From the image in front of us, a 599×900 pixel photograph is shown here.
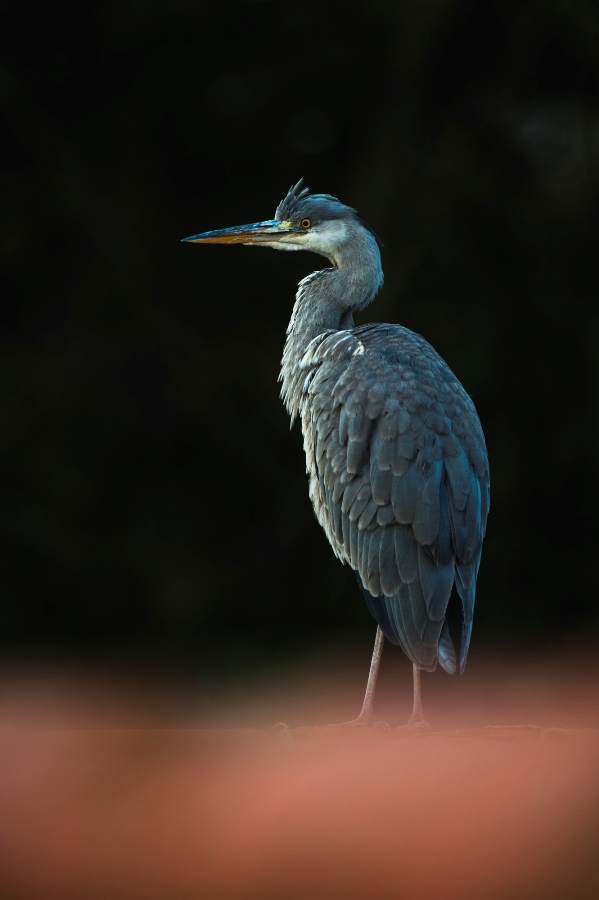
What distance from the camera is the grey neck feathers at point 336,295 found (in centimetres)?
295

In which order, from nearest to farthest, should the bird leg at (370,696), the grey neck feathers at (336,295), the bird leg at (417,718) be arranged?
the bird leg at (417,718)
the bird leg at (370,696)
the grey neck feathers at (336,295)

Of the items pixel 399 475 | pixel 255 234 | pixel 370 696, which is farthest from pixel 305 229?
pixel 370 696

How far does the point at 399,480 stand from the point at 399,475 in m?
0.01

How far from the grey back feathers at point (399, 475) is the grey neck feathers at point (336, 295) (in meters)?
0.10

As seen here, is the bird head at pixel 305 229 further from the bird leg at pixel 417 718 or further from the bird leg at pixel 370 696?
the bird leg at pixel 417 718

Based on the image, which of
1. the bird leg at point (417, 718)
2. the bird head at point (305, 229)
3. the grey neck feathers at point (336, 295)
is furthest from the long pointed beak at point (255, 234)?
the bird leg at point (417, 718)

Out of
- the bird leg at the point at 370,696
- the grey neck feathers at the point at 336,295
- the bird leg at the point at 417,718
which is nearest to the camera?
the bird leg at the point at 417,718

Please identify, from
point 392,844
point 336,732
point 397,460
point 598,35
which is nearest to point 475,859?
point 392,844

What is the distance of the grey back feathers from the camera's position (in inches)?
94.2

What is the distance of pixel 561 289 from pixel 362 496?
142 inches

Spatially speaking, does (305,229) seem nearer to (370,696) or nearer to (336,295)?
(336,295)

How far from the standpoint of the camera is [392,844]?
5.07ft

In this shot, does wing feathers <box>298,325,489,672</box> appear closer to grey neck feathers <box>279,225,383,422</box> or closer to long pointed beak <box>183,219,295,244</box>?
grey neck feathers <box>279,225,383,422</box>

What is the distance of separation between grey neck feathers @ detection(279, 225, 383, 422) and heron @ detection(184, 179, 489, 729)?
0.07m
